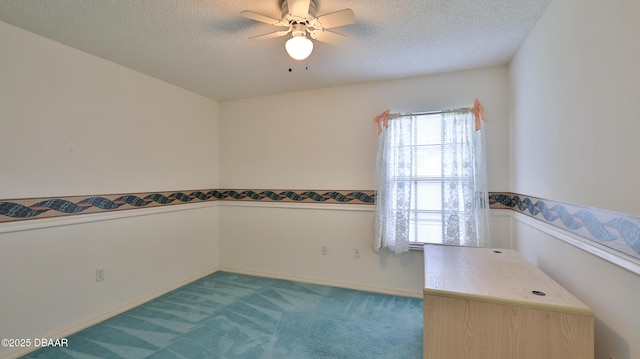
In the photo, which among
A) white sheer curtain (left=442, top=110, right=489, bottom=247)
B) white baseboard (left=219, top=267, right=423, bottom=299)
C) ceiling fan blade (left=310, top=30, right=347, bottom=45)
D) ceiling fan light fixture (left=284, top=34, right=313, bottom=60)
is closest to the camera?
ceiling fan light fixture (left=284, top=34, right=313, bottom=60)

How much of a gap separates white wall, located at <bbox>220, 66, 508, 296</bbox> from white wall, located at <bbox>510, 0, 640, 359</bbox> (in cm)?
85

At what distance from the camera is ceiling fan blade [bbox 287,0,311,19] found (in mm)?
1617

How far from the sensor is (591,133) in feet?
4.38

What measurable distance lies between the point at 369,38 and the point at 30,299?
3330 millimetres

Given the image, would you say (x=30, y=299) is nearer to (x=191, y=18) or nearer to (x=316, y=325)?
(x=316, y=325)

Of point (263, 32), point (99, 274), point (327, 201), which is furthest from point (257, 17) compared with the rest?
point (99, 274)

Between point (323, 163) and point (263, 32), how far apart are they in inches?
65.7

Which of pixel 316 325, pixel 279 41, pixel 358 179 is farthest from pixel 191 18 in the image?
pixel 316 325

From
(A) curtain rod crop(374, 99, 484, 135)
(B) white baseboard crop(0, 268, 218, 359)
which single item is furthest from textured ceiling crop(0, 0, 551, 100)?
(B) white baseboard crop(0, 268, 218, 359)

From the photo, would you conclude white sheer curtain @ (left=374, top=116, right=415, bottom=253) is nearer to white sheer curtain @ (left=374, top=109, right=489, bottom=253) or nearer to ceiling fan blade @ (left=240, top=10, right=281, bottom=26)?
white sheer curtain @ (left=374, top=109, right=489, bottom=253)

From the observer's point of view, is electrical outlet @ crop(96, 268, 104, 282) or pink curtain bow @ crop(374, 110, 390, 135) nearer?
electrical outlet @ crop(96, 268, 104, 282)

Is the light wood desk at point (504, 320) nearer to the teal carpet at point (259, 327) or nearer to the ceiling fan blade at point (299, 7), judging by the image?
the teal carpet at point (259, 327)

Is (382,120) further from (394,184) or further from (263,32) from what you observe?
(263,32)

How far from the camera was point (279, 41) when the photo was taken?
2266 millimetres
